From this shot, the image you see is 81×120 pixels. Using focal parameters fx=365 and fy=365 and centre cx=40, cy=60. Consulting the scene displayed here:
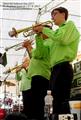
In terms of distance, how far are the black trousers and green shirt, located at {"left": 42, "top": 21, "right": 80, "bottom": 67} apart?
0.06 meters

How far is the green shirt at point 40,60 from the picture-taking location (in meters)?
3.19

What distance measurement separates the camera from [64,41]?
9.09 ft

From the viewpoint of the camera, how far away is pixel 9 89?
938cm

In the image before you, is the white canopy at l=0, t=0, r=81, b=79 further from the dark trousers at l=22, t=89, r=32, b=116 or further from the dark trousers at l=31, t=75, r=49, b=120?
the dark trousers at l=31, t=75, r=49, b=120

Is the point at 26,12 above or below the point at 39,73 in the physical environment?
above

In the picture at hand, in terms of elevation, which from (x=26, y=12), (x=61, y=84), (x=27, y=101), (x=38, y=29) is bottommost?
(x=27, y=101)

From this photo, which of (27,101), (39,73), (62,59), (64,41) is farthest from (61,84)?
(27,101)

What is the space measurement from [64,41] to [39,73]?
0.55 metres

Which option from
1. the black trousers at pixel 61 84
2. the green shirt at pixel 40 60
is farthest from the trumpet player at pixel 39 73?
the black trousers at pixel 61 84

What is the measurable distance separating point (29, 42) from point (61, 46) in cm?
78

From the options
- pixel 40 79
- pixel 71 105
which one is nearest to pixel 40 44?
pixel 40 79

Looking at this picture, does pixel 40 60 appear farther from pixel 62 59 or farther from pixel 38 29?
pixel 62 59

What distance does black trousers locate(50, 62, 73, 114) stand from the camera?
2686mm

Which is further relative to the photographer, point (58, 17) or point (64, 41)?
point (58, 17)
